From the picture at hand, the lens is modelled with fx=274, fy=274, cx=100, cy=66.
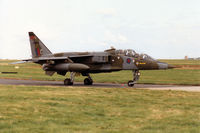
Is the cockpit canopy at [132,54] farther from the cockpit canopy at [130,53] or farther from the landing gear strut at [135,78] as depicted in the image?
the landing gear strut at [135,78]

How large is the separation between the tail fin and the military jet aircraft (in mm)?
2889

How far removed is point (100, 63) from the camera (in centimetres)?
2420

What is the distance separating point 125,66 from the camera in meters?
23.0

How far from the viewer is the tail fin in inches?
1145

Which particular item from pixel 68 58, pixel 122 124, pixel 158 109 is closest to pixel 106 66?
pixel 68 58

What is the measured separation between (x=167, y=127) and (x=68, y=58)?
17.6 m

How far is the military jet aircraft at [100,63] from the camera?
22594 millimetres

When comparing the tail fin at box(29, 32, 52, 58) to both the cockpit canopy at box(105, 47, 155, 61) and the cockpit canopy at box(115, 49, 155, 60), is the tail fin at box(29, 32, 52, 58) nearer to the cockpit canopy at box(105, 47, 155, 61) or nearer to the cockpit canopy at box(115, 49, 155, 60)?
the cockpit canopy at box(105, 47, 155, 61)

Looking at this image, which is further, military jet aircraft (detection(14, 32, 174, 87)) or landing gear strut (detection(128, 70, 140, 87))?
landing gear strut (detection(128, 70, 140, 87))

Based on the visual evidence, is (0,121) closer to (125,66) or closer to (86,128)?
(86,128)

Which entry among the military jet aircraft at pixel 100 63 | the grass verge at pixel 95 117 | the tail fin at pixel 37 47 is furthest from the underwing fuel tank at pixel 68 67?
the grass verge at pixel 95 117

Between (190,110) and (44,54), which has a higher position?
(44,54)

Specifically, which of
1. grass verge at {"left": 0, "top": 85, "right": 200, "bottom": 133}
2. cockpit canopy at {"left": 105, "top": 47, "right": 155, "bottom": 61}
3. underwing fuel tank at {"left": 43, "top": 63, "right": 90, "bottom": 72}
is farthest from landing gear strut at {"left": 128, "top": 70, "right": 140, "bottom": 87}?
grass verge at {"left": 0, "top": 85, "right": 200, "bottom": 133}

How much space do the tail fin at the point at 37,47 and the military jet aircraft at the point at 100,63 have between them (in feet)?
9.48
